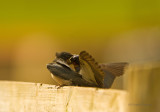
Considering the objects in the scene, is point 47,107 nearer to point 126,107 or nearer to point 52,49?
point 126,107

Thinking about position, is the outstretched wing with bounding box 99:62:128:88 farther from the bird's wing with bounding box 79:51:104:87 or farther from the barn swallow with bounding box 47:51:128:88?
the bird's wing with bounding box 79:51:104:87

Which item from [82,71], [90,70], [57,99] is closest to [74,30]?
[82,71]

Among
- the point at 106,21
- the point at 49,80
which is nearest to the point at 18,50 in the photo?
the point at 106,21

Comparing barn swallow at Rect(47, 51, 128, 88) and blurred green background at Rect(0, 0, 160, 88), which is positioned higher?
blurred green background at Rect(0, 0, 160, 88)

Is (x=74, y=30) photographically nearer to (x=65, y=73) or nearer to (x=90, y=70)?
(x=65, y=73)

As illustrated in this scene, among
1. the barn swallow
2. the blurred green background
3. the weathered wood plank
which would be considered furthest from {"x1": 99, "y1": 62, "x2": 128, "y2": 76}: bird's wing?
the blurred green background

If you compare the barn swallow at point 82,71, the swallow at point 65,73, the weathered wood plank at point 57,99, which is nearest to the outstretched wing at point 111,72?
the barn swallow at point 82,71

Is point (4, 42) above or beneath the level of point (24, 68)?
above
